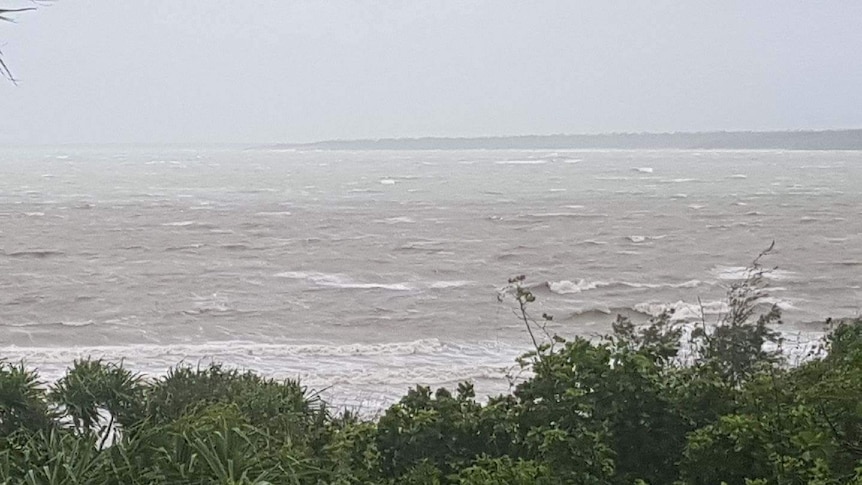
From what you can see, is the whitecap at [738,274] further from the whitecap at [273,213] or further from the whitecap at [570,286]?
the whitecap at [273,213]

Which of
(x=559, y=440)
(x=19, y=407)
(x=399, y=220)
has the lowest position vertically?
(x=399, y=220)

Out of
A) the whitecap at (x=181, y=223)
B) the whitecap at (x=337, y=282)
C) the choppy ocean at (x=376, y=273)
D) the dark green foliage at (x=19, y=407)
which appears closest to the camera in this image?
the dark green foliage at (x=19, y=407)

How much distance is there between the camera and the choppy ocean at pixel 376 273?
660 inches

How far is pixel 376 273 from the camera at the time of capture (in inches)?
1030

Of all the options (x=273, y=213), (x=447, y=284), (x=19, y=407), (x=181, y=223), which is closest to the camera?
(x=19, y=407)

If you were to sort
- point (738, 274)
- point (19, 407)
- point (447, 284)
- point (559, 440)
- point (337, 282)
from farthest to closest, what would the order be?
point (738, 274) < point (337, 282) < point (447, 284) < point (19, 407) < point (559, 440)

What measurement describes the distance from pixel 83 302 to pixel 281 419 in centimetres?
1652

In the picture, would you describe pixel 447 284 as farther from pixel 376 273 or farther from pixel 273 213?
pixel 273 213

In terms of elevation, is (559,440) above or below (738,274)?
above

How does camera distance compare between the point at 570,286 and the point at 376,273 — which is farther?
the point at 376,273

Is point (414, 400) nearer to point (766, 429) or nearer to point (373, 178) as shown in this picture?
point (766, 429)

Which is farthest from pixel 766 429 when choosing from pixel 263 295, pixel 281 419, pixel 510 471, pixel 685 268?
pixel 685 268

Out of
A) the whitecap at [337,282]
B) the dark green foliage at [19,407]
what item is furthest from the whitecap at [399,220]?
the dark green foliage at [19,407]

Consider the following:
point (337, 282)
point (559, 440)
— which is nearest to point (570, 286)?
point (337, 282)
